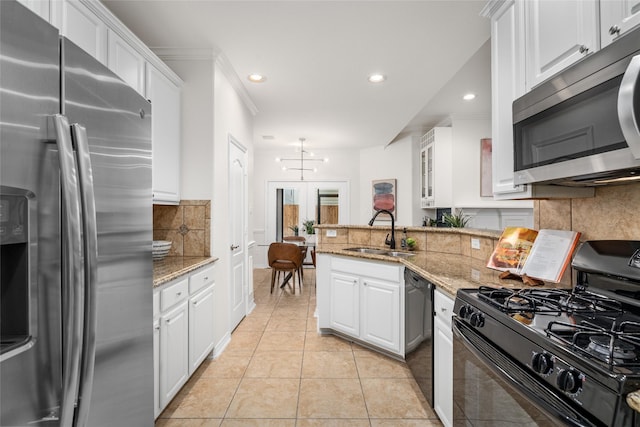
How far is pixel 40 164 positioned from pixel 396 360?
8.95 ft

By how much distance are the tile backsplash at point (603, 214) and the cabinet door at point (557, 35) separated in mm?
599

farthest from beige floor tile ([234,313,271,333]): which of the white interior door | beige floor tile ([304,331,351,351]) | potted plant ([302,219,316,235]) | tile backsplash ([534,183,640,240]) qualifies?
potted plant ([302,219,316,235])

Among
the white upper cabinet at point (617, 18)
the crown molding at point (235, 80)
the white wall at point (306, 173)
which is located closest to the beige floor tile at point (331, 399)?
the white upper cabinet at point (617, 18)

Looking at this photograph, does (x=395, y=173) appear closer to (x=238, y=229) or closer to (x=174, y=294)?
(x=238, y=229)

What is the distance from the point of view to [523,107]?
1.54 m

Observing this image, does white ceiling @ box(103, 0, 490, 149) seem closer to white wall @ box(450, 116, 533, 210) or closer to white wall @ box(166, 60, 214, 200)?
white wall @ box(166, 60, 214, 200)


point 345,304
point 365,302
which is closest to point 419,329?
point 365,302

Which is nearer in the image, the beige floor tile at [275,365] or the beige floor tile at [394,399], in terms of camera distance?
the beige floor tile at [394,399]

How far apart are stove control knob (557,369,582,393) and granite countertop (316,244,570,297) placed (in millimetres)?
759

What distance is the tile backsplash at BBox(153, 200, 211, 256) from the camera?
282cm

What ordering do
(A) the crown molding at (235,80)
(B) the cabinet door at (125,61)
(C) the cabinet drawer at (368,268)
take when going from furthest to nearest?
(A) the crown molding at (235,80), (C) the cabinet drawer at (368,268), (B) the cabinet door at (125,61)

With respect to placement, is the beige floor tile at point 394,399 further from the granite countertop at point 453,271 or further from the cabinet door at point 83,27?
the cabinet door at point 83,27

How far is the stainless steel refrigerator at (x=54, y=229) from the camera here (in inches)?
24.8

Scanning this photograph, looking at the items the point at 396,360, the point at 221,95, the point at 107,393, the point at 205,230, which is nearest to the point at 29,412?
the point at 107,393
